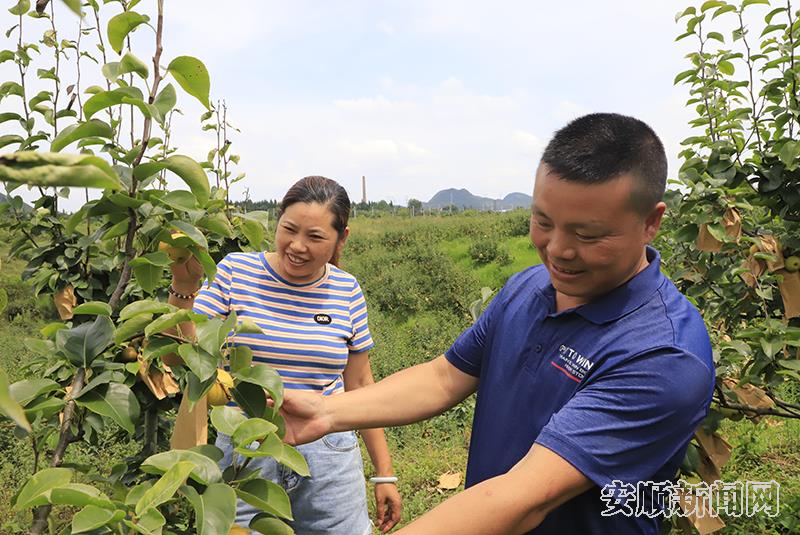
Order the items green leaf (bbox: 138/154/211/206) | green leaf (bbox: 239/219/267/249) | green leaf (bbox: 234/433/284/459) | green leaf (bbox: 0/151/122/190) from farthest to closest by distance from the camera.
Result: green leaf (bbox: 239/219/267/249)
green leaf (bbox: 138/154/211/206)
green leaf (bbox: 234/433/284/459)
green leaf (bbox: 0/151/122/190)

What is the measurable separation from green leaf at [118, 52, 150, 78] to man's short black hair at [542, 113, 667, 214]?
66cm

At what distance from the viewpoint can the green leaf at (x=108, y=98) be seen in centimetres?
84

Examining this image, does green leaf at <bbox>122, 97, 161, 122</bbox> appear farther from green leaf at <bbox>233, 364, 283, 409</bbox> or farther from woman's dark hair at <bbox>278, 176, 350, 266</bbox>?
woman's dark hair at <bbox>278, 176, 350, 266</bbox>

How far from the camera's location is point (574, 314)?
124 cm

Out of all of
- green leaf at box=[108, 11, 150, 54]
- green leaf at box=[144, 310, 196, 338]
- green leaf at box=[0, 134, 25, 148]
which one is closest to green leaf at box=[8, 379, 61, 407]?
green leaf at box=[144, 310, 196, 338]

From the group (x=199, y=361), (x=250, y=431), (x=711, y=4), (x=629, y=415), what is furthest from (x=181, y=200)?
(x=711, y=4)

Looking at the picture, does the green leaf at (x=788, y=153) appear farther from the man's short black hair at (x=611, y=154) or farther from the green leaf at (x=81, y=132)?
the green leaf at (x=81, y=132)

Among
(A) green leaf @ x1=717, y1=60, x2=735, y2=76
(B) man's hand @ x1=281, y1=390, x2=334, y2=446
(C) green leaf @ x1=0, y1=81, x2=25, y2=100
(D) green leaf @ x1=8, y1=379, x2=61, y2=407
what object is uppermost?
(A) green leaf @ x1=717, y1=60, x2=735, y2=76

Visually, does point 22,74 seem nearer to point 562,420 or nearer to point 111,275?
point 111,275

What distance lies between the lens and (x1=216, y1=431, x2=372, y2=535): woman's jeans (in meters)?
1.73

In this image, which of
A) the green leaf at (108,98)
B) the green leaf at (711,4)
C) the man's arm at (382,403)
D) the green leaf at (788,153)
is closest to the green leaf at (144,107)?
the green leaf at (108,98)

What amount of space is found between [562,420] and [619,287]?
288mm

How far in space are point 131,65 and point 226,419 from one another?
49cm

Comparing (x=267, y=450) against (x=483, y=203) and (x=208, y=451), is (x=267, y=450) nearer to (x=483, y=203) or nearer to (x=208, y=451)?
(x=208, y=451)
